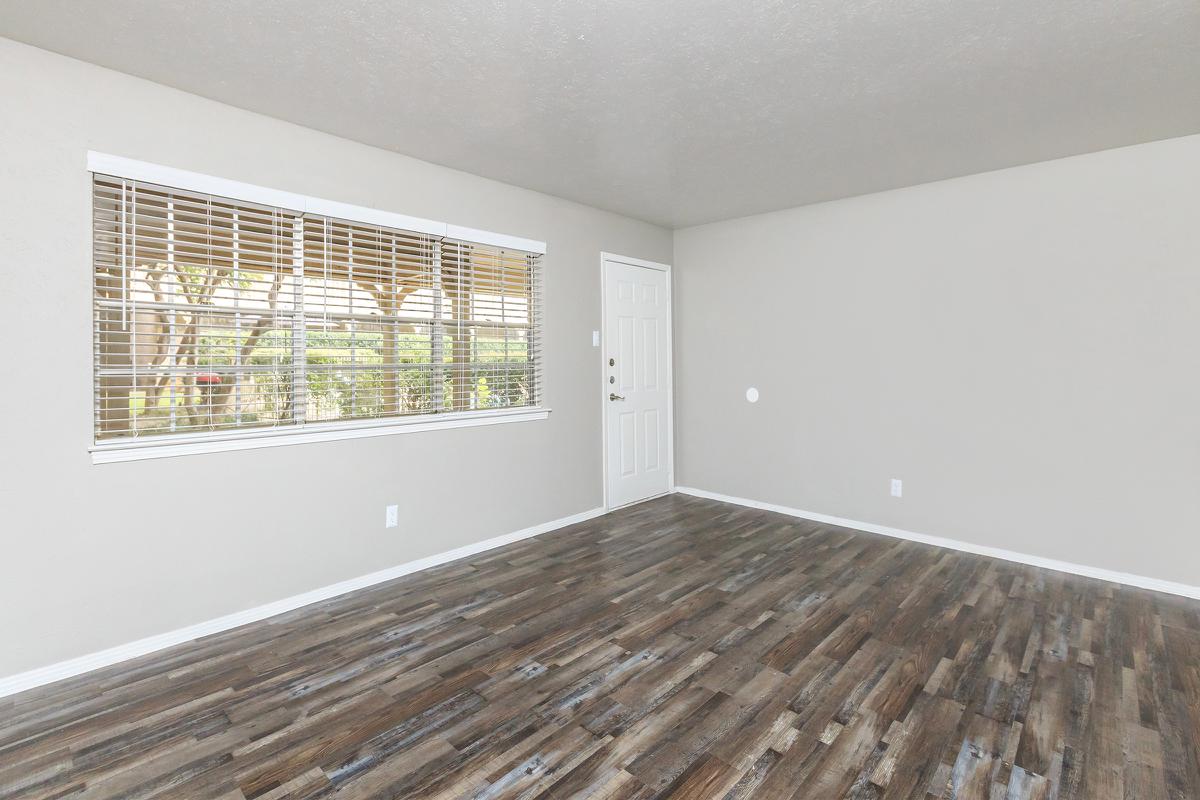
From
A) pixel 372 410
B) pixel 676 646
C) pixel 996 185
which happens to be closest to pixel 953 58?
pixel 996 185

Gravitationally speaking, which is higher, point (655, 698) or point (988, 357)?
point (988, 357)

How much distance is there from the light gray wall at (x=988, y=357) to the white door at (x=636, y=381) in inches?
21.5

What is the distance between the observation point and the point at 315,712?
2.21 m

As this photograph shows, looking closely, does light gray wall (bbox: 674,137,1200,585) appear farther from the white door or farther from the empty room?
the white door

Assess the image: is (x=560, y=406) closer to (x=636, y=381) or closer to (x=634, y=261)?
(x=636, y=381)

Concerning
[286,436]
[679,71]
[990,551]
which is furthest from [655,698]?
[990,551]

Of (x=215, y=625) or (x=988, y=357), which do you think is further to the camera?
(x=988, y=357)

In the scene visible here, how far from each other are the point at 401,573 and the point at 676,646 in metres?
1.81

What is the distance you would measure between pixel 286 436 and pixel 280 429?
1.9 inches

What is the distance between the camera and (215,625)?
9.36 ft

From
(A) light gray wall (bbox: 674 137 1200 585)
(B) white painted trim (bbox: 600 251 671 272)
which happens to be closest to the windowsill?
(B) white painted trim (bbox: 600 251 671 272)

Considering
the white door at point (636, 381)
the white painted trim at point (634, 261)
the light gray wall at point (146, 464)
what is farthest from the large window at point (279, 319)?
the white door at point (636, 381)

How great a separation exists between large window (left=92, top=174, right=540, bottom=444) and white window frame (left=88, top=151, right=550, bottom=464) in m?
0.03

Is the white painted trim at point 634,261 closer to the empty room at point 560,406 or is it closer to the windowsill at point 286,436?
the empty room at point 560,406
